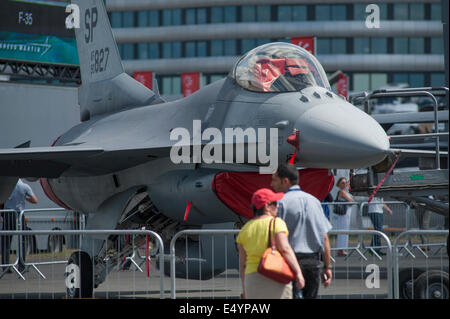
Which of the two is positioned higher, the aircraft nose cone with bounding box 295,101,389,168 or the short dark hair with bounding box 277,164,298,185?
the aircraft nose cone with bounding box 295,101,389,168

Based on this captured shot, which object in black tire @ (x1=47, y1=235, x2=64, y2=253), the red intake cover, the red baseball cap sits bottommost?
black tire @ (x1=47, y1=235, x2=64, y2=253)

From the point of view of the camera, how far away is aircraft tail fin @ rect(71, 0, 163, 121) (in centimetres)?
1238

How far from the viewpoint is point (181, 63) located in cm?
7006

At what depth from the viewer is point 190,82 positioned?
46.6 metres

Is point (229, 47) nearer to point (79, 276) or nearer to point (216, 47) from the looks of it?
point (216, 47)

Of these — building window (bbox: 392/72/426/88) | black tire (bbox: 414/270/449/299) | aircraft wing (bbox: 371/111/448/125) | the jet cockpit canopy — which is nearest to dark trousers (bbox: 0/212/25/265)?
the jet cockpit canopy

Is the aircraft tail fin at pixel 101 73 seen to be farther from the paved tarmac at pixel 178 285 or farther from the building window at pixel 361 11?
the building window at pixel 361 11

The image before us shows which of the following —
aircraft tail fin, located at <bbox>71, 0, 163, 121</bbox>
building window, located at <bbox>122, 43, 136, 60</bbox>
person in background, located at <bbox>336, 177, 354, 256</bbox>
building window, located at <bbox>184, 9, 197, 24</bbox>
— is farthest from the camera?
building window, located at <bbox>122, 43, 136, 60</bbox>

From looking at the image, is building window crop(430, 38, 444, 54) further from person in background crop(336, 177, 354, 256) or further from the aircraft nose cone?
the aircraft nose cone

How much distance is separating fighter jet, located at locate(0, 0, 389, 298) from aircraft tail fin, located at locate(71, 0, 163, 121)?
0.30 meters

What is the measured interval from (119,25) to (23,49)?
44.8m

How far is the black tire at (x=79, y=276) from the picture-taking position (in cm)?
1029

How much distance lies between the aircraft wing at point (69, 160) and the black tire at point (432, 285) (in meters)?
3.44
